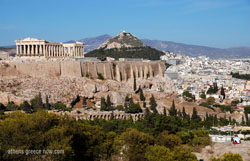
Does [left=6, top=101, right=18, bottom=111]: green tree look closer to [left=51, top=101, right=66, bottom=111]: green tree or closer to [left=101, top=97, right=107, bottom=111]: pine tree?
[left=51, top=101, right=66, bottom=111]: green tree

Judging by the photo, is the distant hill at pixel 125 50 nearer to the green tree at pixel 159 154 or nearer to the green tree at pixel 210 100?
the green tree at pixel 210 100

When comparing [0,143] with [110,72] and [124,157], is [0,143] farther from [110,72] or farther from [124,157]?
[110,72]

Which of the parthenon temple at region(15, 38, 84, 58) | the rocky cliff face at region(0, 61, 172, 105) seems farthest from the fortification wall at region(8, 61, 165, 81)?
the parthenon temple at region(15, 38, 84, 58)

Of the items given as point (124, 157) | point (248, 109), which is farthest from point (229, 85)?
point (124, 157)

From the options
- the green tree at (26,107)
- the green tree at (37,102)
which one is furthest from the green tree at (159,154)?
the green tree at (37,102)

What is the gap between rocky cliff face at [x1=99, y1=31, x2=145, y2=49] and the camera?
126m

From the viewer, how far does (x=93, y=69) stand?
76.1 m

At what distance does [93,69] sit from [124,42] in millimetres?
55521

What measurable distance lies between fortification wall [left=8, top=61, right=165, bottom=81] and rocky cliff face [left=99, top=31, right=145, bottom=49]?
29147 millimetres

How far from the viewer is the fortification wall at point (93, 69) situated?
6612 centimetres

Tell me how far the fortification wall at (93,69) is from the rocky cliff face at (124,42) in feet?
95.6

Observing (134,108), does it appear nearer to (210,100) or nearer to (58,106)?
(58,106)

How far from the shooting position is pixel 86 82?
2721 inches

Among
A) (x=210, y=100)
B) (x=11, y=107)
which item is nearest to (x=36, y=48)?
(x=11, y=107)
